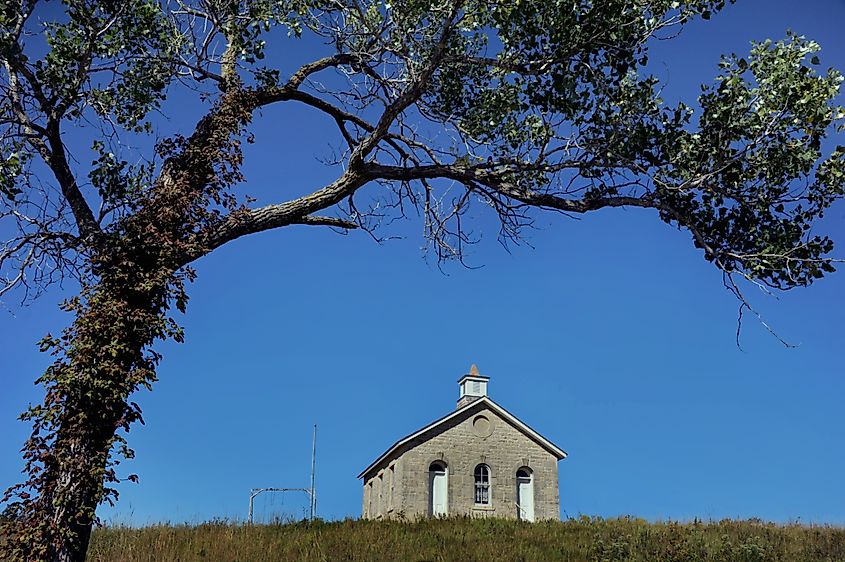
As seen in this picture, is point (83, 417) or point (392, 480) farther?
point (392, 480)

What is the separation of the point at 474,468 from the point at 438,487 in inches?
75.1

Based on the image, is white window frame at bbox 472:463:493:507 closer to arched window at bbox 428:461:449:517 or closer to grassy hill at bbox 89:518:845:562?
arched window at bbox 428:461:449:517

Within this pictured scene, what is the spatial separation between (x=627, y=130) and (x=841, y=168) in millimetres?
3417

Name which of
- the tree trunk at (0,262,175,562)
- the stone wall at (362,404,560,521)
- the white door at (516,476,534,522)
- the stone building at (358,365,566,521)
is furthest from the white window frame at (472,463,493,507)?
the tree trunk at (0,262,175,562)

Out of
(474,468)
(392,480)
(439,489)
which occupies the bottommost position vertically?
(439,489)

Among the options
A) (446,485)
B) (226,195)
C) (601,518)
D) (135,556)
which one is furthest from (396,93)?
(446,485)

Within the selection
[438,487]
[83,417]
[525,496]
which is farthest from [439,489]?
[83,417]

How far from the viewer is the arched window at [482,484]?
34500mm

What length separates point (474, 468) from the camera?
34.8m

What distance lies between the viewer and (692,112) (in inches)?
497

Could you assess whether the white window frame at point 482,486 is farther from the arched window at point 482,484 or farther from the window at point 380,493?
the window at point 380,493

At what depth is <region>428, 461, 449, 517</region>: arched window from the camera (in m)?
33.8

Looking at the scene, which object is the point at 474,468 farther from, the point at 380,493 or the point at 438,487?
the point at 380,493

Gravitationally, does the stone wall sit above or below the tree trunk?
above
